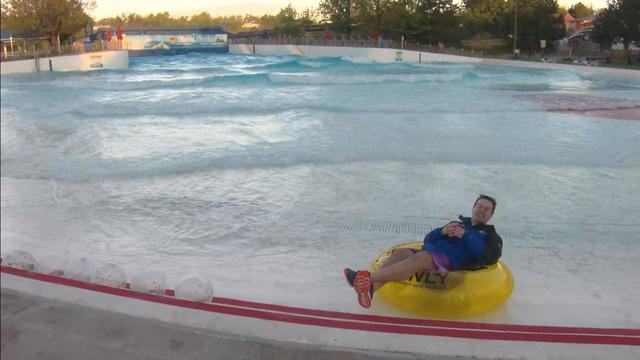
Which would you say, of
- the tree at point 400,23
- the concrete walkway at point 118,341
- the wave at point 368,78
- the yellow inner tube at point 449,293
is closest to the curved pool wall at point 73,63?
the wave at point 368,78

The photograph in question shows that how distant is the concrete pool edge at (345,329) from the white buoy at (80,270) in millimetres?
113

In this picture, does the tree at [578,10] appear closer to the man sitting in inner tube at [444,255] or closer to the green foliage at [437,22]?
the green foliage at [437,22]

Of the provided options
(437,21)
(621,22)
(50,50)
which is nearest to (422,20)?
(437,21)

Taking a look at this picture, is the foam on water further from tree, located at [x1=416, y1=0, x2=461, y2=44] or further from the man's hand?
tree, located at [x1=416, y1=0, x2=461, y2=44]

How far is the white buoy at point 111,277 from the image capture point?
3186 millimetres

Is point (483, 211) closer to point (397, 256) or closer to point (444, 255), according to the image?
point (444, 255)

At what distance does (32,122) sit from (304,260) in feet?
31.6

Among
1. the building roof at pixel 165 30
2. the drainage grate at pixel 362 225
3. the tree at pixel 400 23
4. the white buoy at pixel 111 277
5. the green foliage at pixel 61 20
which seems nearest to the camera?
the white buoy at pixel 111 277

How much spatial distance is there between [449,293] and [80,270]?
2117 mm

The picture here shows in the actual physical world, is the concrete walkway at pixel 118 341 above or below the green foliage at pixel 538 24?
below

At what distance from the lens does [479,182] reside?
21.7 feet

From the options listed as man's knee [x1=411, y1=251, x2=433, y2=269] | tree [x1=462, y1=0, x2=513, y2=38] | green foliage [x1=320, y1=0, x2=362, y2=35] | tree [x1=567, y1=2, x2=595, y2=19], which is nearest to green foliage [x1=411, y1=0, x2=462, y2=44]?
tree [x1=462, y1=0, x2=513, y2=38]

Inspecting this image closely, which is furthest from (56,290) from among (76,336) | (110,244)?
(110,244)

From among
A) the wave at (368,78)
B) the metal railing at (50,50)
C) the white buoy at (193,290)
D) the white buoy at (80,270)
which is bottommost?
the white buoy at (193,290)
